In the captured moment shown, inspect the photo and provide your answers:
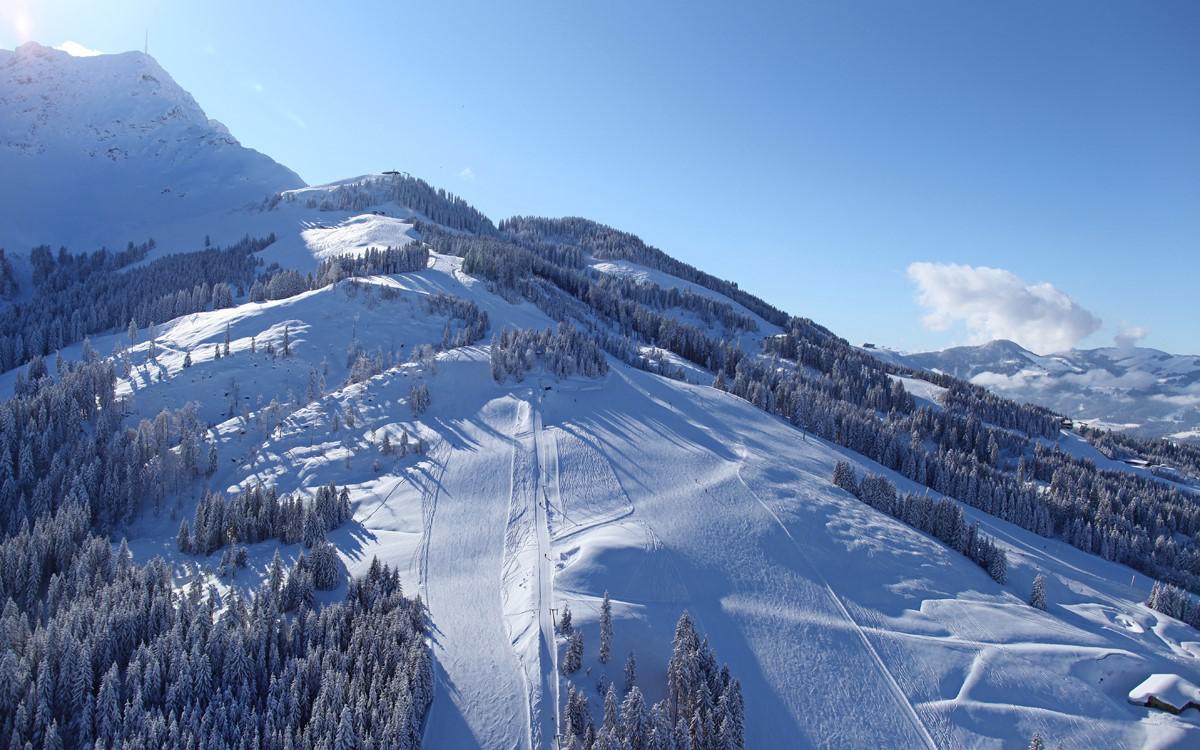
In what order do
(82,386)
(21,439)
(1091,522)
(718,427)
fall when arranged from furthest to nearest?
(1091,522), (718,427), (82,386), (21,439)

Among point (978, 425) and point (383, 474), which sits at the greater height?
point (978, 425)

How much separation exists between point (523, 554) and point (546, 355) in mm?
32773

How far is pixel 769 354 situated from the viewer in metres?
132

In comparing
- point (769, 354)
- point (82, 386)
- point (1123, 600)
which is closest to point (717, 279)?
point (769, 354)

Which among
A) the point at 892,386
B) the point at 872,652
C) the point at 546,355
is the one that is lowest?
the point at 872,652

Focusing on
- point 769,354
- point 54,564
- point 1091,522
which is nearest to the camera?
point 54,564

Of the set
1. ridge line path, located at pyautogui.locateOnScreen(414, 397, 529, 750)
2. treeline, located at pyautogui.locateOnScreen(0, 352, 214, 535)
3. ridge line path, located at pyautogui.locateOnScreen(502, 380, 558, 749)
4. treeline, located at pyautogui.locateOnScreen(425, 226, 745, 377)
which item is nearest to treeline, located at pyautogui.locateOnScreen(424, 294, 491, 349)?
treeline, located at pyautogui.locateOnScreen(425, 226, 745, 377)

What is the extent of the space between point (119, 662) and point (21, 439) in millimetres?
27926

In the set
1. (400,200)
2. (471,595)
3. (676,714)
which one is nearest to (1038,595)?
(676,714)

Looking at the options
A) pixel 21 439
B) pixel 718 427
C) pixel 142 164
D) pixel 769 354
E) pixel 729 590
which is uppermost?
pixel 142 164

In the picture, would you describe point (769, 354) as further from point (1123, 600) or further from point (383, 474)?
point (383, 474)

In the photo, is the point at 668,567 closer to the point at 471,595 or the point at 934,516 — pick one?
the point at 471,595

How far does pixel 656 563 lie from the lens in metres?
33.6

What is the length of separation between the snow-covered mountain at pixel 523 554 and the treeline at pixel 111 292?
15.8 feet
